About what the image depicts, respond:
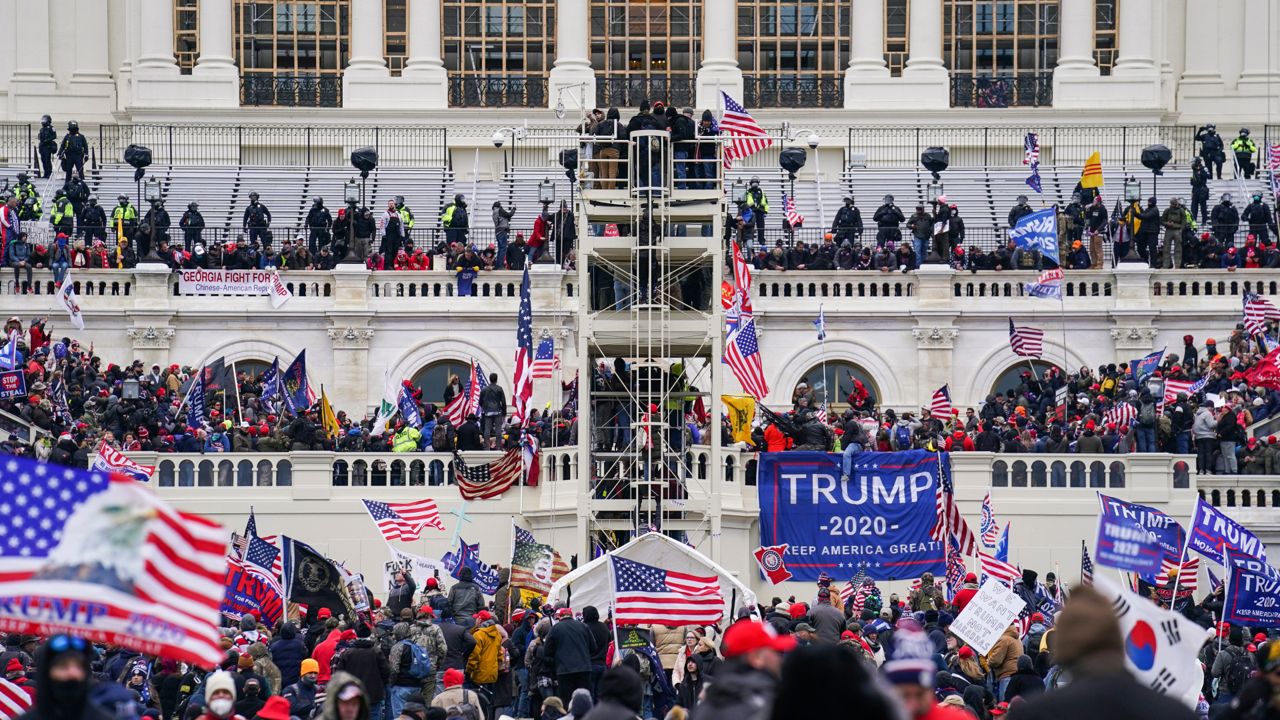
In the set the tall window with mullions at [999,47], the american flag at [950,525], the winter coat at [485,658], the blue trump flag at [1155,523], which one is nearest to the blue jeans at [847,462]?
the american flag at [950,525]

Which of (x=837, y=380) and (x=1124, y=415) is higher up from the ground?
(x=837, y=380)

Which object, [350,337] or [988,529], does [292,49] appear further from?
[988,529]

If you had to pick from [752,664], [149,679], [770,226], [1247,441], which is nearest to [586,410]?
[1247,441]

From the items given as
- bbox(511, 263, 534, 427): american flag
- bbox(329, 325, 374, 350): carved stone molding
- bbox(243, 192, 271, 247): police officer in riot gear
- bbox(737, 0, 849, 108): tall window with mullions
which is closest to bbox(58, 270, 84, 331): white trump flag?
bbox(329, 325, 374, 350): carved stone molding

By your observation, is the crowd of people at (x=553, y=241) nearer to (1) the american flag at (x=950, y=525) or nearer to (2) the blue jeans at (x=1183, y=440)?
(2) the blue jeans at (x=1183, y=440)

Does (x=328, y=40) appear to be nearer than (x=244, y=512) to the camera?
No

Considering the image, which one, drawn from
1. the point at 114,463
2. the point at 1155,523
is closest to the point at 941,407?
the point at 114,463

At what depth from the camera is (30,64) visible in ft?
228

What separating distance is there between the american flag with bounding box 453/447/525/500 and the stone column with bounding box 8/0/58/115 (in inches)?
1191

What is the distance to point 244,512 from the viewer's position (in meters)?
41.5

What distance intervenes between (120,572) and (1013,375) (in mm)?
38311

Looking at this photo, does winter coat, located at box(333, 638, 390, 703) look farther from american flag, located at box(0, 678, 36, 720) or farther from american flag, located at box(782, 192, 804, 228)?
american flag, located at box(782, 192, 804, 228)

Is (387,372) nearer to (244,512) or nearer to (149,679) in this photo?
(244,512)

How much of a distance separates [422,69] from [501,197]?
357 inches
